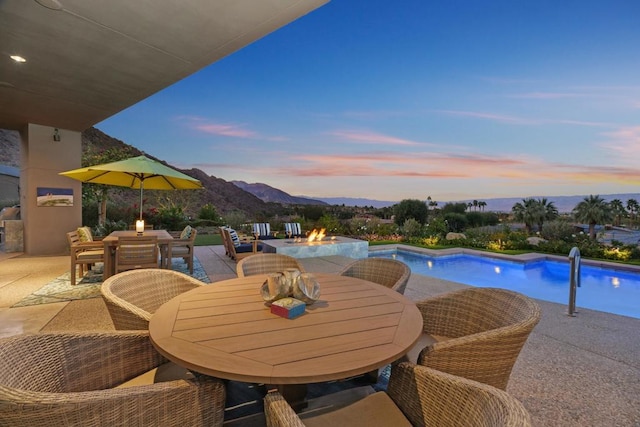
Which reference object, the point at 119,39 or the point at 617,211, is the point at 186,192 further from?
the point at 617,211

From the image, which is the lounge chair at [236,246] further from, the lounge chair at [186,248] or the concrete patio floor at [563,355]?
the concrete patio floor at [563,355]

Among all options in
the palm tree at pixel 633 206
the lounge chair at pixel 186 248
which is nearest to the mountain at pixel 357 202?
the palm tree at pixel 633 206

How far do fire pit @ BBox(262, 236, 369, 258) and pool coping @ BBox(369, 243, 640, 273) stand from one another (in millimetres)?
1853

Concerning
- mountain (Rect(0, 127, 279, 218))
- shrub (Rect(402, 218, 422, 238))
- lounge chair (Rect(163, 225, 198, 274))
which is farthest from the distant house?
shrub (Rect(402, 218, 422, 238))

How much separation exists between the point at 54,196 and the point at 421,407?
9448mm

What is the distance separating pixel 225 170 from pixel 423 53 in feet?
46.2

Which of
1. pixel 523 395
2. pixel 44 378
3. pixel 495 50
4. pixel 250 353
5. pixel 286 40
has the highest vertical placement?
pixel 286 40

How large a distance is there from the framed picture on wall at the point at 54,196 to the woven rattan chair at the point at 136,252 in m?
4.69

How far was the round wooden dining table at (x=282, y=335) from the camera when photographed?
1061mm

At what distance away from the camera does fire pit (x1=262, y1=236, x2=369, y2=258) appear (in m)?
7.36

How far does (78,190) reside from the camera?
7859mm

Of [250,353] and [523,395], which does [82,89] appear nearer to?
[250,353]

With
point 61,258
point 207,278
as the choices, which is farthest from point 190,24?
point 61,258

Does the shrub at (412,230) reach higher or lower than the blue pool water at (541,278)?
higher
